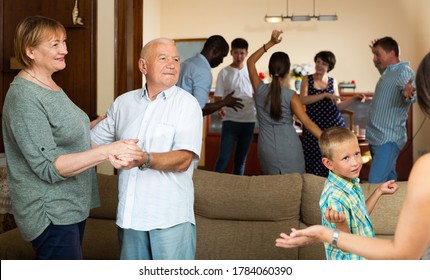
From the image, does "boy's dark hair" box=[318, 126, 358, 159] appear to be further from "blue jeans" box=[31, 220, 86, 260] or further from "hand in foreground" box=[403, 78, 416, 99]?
"hand in foreground" box=[403, 78, 416, 99]

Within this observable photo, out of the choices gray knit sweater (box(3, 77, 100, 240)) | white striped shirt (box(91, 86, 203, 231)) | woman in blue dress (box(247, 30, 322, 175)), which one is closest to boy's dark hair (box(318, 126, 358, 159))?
white striped shirt (box(91, 86, 203, 231))

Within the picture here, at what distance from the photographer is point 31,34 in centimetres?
192

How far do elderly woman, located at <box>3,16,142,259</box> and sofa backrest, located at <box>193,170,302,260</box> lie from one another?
1059 mm

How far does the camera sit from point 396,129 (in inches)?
158

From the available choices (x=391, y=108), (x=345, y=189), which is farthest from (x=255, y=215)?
(x=391, y=108)

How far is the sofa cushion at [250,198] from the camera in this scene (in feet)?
9.52

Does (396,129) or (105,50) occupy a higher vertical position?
(105,50)

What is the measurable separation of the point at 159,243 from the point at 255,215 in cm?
102

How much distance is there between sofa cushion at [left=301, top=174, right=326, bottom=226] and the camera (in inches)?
112

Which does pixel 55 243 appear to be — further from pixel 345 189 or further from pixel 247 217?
pixel 247 217

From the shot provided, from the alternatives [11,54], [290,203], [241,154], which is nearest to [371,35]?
[241,154]

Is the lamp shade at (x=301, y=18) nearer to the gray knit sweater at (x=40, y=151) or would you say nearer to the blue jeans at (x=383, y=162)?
the blue jeans at (x=383, y=162)

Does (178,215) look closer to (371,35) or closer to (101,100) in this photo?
(101,100)
